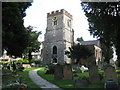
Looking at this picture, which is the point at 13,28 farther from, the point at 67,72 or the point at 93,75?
the point at 93,75

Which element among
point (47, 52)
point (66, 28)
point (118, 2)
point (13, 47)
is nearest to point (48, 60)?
point (47, 52)

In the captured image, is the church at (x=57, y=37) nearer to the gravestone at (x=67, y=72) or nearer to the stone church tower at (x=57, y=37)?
the stone church tower at (x=57, y=37)

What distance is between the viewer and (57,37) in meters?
45.6

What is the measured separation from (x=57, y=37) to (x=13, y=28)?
30.2 metres

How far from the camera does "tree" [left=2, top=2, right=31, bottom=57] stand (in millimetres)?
13375

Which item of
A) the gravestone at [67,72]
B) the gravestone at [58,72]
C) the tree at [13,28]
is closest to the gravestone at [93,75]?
the gravestone at [67,72]

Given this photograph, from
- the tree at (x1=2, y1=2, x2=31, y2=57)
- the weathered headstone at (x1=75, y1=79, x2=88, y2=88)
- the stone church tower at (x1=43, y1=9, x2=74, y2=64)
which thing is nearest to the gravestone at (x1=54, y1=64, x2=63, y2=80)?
the weathered headstone at (x1=75, y1=79, x2=88, y2=88)

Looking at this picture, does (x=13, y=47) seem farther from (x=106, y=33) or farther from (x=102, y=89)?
(x=102, y=89)

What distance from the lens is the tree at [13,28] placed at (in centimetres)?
1338

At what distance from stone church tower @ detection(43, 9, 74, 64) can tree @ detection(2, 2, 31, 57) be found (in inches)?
1036

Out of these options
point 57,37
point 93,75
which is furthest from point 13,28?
point 57,37

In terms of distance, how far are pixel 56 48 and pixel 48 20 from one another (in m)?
10.0

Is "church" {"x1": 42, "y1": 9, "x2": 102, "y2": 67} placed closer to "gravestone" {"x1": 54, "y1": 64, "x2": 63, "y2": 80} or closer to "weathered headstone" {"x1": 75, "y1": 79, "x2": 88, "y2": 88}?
"gravestone" {"x1": 54, "y1": 64, "x2": 63, "y2": 80}

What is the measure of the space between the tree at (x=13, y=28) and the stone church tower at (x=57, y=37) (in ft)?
86.3
